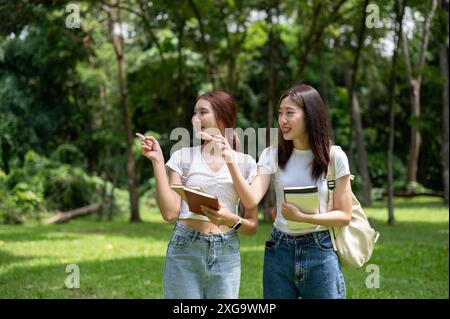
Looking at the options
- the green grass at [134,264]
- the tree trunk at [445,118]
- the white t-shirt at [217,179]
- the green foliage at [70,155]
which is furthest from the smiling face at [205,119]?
the green foliage at [70,155]

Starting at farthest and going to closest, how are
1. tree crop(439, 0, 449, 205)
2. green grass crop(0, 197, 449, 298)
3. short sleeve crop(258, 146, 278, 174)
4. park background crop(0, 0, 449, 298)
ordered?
1. tree crop(439, 0, 449, 205)
2. park background crop(0, 0, 449, 298)
3. green grass crop(0, 197, 449, 298)
4. short sleeve crop(258, 146, 278, 174)

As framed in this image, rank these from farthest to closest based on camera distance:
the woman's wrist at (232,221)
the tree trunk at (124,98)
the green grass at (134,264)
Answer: the tree trunk at (124,98), the green grass at (134,264), the woman's wrist at (232,221)

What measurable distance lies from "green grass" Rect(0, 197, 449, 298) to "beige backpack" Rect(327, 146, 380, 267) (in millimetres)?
3745

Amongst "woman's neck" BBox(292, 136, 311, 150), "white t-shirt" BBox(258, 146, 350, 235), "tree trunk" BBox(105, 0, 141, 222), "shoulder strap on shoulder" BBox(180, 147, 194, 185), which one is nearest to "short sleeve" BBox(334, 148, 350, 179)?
"white t-shirt" BBox(258, 146, 350, 235)

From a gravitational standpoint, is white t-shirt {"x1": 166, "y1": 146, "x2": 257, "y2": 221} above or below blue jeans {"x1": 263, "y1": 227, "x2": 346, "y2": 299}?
above

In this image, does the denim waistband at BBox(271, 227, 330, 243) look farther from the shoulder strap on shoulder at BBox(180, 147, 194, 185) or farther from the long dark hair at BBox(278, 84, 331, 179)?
the shoulder strap on shoulder at BBox(180, 147, 194, 185)

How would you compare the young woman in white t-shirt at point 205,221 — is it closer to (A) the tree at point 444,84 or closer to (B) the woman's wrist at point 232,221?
(B) the woman's wrist at point 232,221

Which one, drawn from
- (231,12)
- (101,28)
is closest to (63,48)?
(101,28)

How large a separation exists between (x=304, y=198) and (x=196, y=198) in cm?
41

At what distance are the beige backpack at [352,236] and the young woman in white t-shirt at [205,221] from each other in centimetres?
32

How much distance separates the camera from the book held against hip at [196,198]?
2510 mm

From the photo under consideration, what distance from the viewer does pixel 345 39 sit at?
17.3 m

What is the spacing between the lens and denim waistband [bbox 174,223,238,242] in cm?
275

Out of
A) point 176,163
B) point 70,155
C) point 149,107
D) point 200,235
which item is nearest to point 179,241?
point 200,235
